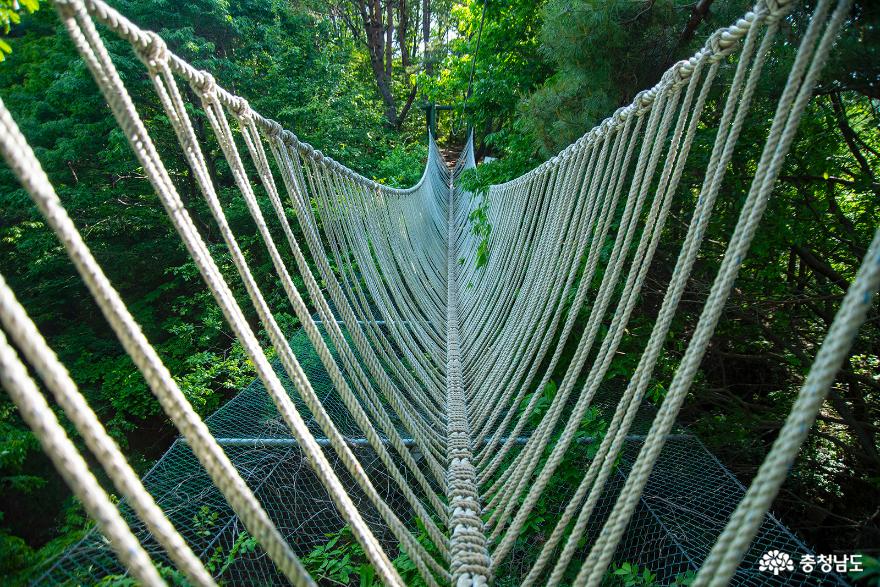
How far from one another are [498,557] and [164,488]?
155cm

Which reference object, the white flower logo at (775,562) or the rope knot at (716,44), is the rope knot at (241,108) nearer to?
the rope knot at (716,44)

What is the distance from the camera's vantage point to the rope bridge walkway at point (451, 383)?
443mm

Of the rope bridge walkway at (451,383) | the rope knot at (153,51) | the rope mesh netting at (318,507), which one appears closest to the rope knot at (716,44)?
the rope bridge walkway at (451,383)

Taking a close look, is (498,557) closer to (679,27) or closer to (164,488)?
(164,488)

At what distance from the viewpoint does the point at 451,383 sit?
1812 mm

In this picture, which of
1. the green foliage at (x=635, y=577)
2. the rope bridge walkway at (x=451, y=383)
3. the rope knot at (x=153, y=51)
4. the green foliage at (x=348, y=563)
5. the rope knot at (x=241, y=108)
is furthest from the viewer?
the green foliage at (x=348, y=563)

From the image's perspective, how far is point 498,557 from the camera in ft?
3.14

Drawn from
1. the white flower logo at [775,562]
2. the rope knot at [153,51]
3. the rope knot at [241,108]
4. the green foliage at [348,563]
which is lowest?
the green foliage at [348,563]

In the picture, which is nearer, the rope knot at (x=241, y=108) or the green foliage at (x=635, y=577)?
the rope knot at (x=241, y=108)

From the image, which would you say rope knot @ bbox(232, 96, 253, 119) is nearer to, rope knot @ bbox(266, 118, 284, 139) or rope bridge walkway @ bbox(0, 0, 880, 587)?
rope bridge walkway @ bbox(0, 0, 880, 587)

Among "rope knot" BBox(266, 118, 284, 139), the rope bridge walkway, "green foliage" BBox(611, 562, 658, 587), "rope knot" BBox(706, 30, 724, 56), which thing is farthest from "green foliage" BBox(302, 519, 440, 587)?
"rope knot" BBox(706, 30, 724, 56)

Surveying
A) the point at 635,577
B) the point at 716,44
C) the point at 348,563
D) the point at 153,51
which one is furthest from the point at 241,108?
the point at 635,577

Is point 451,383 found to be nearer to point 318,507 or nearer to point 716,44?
point 318,507

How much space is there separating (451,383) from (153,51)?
4.35 ft
